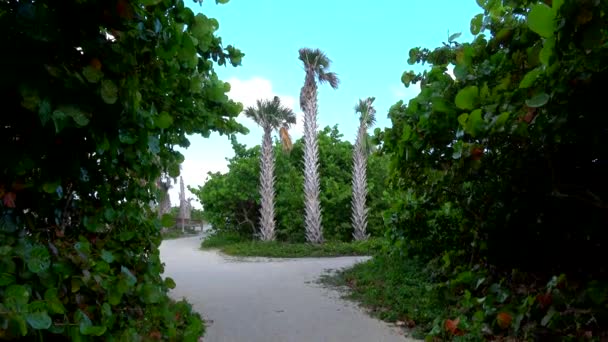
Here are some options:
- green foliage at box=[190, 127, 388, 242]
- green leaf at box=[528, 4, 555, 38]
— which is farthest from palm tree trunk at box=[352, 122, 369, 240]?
green leaf at box=[528, 4, 555, 38]

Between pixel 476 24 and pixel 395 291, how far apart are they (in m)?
4.77

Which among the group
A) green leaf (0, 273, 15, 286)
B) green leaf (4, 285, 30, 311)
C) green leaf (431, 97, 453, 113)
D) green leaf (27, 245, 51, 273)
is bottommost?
green leaf (4, 285, 30, 311)

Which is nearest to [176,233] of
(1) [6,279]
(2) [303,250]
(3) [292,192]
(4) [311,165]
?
A: (3) [292,192]

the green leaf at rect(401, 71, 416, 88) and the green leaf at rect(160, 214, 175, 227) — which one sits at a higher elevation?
the green leaf at rect(401, 71, 416, 88)

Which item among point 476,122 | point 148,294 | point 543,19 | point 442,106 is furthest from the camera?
point 442,106

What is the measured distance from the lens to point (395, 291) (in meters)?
7.16

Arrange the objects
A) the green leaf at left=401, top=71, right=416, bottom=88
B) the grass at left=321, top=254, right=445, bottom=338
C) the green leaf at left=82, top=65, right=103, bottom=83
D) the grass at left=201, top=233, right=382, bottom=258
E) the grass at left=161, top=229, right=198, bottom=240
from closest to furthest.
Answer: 1. the green leaf at left=82, top=65, right=103, bottom=83
2. the green leaf at left=401, top=71, right=416, bottom=88
3. the grass at left=321, top=254, right=445, bottom=338
4. the grass at left=201, top=233, right=382, bottom=258
5. the grass at left=161, top=229, right=198, bottom=240

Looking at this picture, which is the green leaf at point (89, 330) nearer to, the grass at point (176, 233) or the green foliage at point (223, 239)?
the green foliage at point (223, 239)

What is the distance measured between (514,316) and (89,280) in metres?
2.26

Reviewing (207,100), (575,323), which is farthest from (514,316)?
(207,100)

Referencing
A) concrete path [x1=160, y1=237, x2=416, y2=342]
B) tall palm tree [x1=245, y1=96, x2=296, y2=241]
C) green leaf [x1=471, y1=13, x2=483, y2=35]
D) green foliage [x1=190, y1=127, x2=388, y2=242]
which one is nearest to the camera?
green leaf [x1=471, y1=13, x2=483, y2=35]

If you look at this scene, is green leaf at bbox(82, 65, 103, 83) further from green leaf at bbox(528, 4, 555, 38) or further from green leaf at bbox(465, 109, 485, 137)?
green leaf at bbox(465, 109, 485, 137)

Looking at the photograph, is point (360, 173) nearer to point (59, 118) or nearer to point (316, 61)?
point (316, 61)

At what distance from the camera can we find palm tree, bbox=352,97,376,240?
21.1 meters
